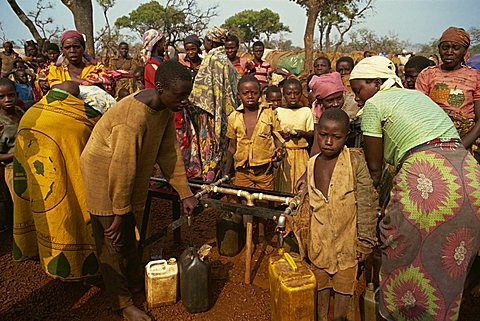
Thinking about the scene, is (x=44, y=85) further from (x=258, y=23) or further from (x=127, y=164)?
(x=258, y=23)

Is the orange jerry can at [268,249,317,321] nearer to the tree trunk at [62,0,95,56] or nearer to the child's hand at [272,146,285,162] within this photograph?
the child's hand at [272,146,285,162]

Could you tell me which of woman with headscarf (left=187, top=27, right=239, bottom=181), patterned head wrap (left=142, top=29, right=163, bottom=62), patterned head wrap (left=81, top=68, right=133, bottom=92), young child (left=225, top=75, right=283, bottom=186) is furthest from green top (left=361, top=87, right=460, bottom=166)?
patterned head wrap (left=142, top=29, right=163, bottom=62)

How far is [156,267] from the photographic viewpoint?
3020 mm

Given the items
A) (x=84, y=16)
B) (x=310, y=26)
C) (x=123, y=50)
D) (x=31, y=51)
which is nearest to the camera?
(x=31, y=51)

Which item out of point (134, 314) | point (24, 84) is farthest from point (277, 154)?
point (24, 84)

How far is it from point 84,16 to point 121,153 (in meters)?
10.6

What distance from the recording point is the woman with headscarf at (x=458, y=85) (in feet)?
10.5

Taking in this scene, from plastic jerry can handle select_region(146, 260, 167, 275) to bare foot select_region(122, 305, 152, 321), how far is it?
29 cm

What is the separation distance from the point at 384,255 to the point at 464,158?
75 centimetres

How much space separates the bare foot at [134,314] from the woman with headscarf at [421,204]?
1719mm

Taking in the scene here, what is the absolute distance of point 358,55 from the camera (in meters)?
19.8

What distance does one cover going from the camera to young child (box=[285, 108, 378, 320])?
93.7 inches

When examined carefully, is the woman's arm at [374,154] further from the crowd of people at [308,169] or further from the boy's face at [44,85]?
the boy's face at [44,85]

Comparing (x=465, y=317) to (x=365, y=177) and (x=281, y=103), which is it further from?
(x=281, y=103)
